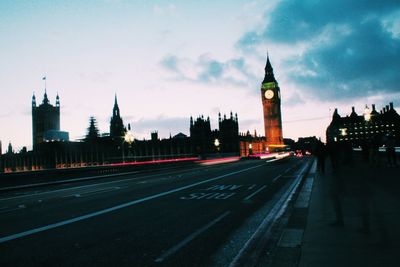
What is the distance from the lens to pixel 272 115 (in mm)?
181500

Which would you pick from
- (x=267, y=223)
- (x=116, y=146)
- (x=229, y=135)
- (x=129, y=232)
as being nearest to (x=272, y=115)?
(x=229, y=135)

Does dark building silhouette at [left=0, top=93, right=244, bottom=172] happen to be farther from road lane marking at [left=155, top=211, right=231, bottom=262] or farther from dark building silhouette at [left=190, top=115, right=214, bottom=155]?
road lane marking at [left=155, top=211, right=231, bottom=262]

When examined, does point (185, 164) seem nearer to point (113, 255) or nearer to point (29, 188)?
point (29, 188)

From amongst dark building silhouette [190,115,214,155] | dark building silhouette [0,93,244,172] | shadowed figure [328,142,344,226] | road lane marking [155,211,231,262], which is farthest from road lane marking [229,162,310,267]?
dark building silhouette [190,115,214,155]

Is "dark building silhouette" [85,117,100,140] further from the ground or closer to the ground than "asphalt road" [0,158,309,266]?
further from the ground

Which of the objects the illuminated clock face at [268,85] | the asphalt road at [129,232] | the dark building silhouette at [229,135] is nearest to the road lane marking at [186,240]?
the asphalt road at [129,232]

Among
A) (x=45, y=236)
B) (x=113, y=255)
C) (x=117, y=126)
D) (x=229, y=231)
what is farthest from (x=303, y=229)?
(x=117, y=126)

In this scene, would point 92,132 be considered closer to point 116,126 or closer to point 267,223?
point 116,126

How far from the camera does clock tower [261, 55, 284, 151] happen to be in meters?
177

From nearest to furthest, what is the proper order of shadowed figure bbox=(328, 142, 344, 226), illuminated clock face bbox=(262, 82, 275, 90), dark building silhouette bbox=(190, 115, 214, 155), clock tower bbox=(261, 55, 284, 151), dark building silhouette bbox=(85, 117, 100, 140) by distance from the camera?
shadowed figure bbox=(328, 142, 344, 226) → dark building silhouette bbox=(190, 115, 214, 155) → dark building silhouette bbox=(85, 117, 100, 140) → clock tower bbox=(261, 55, 284, 151) → illuminated clock face bbox=(262, 82, 275, 90)

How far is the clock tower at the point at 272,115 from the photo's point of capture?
177462 millimetres

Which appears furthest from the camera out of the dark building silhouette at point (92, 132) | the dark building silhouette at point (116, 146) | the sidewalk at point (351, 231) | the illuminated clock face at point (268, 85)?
the illuminated clock face at point (268, 85)

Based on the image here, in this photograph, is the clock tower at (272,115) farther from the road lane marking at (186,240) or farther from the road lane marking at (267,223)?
the road lane marking at (186,240)

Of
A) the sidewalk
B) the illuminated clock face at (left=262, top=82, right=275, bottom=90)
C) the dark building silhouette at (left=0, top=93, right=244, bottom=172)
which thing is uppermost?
the illuminated clock face at (left=262, top=82, right=275, bottom=90)
